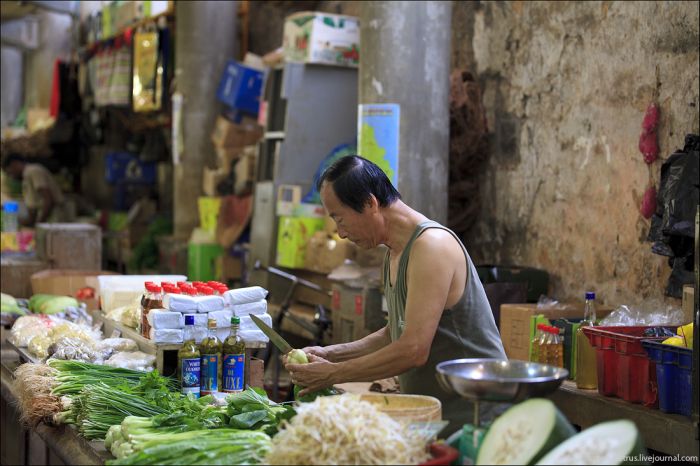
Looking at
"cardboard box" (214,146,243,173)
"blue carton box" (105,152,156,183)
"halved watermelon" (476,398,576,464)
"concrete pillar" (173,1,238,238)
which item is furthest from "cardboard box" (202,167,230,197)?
"halved watermelon" (476,398,576,464)

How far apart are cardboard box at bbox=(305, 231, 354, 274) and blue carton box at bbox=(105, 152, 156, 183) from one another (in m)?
8.64

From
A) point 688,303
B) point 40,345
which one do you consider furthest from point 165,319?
point 688,303

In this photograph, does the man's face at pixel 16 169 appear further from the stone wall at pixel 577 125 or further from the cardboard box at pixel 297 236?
the stone wall at pixel 577 125

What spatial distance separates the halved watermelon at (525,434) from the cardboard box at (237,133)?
9.61 meters

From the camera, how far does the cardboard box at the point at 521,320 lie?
19.6 feet

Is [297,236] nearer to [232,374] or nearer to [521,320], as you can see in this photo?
[521,320]

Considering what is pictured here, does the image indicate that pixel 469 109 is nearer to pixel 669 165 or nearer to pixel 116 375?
pixel 669 165

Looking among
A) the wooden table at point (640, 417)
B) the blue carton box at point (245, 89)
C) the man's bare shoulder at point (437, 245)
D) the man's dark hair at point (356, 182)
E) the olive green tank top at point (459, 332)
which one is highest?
the blue carton box at point (245, 89)

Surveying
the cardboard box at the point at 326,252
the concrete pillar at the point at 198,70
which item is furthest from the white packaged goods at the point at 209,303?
the concrete pillar at the point at 198,70

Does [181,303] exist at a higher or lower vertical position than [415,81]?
lower

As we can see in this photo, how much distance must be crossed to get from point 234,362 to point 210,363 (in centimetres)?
11

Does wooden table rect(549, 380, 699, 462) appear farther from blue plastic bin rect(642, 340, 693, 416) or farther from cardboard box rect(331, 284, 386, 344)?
cardboard box rect(331, 284, 386, 344)

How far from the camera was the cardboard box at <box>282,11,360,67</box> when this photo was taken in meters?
9.23

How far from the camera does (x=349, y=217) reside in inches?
134
